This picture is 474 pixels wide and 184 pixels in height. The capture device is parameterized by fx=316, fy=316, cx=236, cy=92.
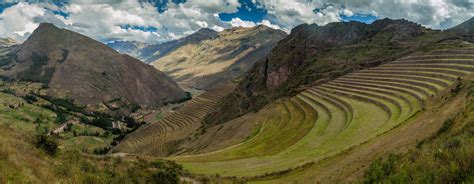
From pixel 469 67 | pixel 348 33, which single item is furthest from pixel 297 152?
pixel 348 33

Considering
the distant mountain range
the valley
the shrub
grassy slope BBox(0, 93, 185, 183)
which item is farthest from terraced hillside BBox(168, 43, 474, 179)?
the distant mountain range

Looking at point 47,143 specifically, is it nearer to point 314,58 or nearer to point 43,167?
point 43,167

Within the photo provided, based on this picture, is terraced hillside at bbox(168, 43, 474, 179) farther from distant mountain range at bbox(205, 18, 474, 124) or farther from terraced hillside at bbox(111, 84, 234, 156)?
terraced hillside at bbox(111, 84, 234, 156)

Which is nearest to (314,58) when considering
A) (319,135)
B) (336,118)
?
(336,118)

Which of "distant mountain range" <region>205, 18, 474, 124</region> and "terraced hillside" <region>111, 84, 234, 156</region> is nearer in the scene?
"distant mountain range" <region>205, 18, 474, 124</region>

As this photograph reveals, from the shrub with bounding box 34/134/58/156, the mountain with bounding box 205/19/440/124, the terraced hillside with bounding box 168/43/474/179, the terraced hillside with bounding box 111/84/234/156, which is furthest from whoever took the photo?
the terraced hillside with bounding box 111/84/234/156

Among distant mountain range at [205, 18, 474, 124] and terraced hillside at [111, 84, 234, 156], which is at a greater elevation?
distant mountain range at [205, 18, 474, 124]

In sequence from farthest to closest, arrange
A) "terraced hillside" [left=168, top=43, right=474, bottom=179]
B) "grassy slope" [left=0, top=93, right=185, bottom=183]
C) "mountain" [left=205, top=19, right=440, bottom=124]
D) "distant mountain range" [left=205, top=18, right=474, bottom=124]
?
"mountain" [left=205, top=19, right=440, bottom=124]
"distant mountain range" [left=205, top=18, right=474, bottom=124]
"terraced hillside" [left=168, top=43, right=474, bottom=179]
"grassy slope" [left=0, top=93, right=185, bottom=183]
